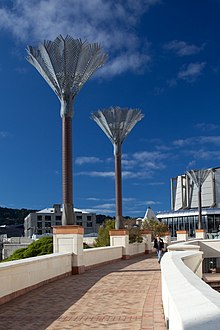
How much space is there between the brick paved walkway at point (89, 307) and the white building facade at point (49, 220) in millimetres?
105246

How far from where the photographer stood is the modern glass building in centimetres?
8362

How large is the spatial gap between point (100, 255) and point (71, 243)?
4.57 m

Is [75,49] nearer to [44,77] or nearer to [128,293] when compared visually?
[44,77]

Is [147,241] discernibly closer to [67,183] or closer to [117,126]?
[117,126]

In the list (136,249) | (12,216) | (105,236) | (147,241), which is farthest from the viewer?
(12,216)

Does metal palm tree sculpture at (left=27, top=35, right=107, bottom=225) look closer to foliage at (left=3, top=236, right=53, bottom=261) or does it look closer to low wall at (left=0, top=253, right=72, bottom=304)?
low wall at (left=0, top=253, right=72, bottom=304)

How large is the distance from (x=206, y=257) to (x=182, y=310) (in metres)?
36.6

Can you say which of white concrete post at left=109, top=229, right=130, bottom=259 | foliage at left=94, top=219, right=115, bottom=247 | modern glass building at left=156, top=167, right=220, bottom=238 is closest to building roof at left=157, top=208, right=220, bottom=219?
modern glass building at left=156, top=167, right=220, bottom=238

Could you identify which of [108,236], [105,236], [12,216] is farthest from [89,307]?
[12,216]

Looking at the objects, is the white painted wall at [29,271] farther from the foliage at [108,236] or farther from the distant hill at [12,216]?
the distant hill at [12,216]

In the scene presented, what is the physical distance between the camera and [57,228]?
17.9m

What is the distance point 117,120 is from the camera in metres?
29.5

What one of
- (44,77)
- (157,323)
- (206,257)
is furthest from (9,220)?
(157,323)

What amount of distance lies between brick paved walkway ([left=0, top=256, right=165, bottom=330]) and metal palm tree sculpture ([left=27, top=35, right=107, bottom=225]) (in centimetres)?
560
